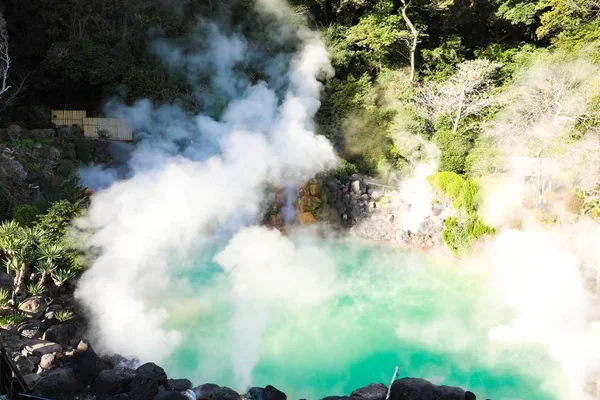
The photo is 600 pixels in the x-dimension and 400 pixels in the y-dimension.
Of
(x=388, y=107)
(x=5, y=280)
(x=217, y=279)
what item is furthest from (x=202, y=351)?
(x=388, y=107)

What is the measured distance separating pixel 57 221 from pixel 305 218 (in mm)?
7469

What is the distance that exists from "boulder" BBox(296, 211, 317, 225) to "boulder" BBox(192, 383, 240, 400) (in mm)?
8340

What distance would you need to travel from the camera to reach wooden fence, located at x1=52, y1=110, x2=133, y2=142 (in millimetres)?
16594

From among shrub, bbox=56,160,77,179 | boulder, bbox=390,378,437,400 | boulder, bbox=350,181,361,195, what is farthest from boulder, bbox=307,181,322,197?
boulder, bbox=390,378,437,400

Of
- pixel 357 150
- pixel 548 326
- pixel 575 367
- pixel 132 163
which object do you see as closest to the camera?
pixel 575 367

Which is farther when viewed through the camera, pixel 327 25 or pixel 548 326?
pixel 327 25

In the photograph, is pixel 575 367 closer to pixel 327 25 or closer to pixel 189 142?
pixel 189 142

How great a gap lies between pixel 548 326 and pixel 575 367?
1229 millimetres

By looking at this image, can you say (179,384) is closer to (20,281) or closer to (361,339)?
(361,339)

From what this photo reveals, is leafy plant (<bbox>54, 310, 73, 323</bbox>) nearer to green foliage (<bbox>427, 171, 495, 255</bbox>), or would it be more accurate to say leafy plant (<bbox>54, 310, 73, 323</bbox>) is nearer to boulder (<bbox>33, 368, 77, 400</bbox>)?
boulder (<bbox>33, 368, 77, 400</bbox>)

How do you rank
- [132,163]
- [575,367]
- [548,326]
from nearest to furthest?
[575,367] → [548,326] → [132,163]

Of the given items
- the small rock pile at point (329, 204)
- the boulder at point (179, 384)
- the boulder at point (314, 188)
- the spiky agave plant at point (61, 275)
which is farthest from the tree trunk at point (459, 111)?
the boulder at point (179, 384)

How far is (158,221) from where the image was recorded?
9008mm

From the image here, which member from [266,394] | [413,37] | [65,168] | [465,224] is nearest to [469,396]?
[266,394]
